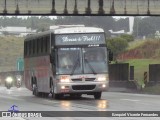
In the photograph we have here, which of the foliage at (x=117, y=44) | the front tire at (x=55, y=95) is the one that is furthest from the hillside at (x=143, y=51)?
the front tire at (x=55, y=95)

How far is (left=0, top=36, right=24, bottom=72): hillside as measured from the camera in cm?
12812

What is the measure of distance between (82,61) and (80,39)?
1290 mm

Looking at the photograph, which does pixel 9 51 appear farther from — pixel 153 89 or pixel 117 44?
pixel 153 89

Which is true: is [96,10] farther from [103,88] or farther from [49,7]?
[103,88]

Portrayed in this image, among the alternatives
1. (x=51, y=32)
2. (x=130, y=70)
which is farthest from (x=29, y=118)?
(x=130, y=70)

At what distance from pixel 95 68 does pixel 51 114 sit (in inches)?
368

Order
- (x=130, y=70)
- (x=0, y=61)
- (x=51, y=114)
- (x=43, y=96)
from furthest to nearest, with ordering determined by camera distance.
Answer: (x=0, y=61)
(x=130, y=70)
(x=43, y=96)
(x=51, y=114)

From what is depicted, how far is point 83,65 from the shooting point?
2767cm

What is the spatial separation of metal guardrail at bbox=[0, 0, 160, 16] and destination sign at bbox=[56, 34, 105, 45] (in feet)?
37.8

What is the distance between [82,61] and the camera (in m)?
27.7

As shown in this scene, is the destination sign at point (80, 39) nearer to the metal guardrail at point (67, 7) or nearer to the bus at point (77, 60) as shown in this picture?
the bus at point (77, 60)

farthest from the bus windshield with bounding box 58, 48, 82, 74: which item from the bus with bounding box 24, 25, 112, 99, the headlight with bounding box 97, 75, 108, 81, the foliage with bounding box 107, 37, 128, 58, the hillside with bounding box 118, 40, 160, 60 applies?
the foliage with bounding box 107, 37, 128, 58

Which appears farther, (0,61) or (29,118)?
(0,61)

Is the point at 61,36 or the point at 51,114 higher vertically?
the point at 61,36
